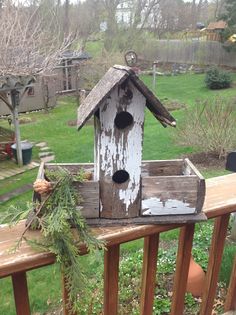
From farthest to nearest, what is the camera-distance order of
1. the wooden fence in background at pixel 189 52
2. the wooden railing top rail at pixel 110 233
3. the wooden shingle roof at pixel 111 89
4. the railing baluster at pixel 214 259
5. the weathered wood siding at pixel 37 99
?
1. the wooden fence in background at pixel 189 52
2. the weathered wood siding at pixel 37 99
3. the railing baluster at pixel 214 259
4. the wooden shingle roof at pixel 111 89
5. the wooden railing top rail at pixel 110 233

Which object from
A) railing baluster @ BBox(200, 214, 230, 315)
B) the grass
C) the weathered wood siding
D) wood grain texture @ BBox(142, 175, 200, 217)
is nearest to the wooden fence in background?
the grass

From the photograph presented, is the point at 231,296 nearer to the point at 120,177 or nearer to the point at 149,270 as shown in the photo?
the point at 149,270

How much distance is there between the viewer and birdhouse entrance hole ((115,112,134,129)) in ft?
3.77

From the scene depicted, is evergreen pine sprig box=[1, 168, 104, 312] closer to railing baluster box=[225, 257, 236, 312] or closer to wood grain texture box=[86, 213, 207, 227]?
wood grain texture box=[86, 213, 207, 227]

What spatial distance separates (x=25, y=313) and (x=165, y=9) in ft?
91.2

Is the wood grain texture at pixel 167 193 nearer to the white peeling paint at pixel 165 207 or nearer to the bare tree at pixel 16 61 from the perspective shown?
the white peeling paint at pixel 165 207

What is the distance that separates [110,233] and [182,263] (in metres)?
0.42

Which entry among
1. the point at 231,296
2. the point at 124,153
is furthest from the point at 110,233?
the point at 231,296

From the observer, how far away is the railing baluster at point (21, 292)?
1046 millimetres

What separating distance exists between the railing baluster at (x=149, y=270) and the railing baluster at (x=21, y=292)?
438 mm

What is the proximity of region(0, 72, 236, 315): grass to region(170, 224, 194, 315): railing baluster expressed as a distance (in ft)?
1.02

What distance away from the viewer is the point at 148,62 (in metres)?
23.6

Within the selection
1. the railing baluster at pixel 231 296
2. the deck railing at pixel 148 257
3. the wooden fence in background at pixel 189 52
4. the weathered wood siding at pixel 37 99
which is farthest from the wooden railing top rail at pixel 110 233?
the wooden fence in background at pixel 189 52

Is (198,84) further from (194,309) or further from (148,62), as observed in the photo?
(194,309)
